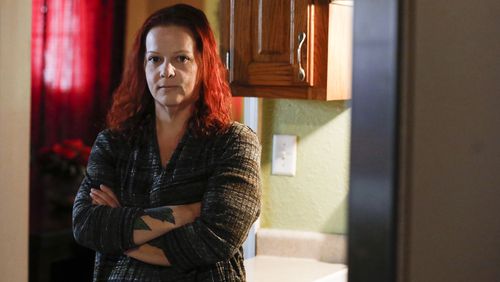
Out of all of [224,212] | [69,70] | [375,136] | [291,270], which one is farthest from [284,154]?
[69,70]

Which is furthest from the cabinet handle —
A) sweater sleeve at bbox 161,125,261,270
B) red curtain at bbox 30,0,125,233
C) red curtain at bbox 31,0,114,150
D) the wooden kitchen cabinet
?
red curtain at bbox 31,0,114,150

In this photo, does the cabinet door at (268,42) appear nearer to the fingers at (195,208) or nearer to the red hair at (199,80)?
the red hair at (199,80)

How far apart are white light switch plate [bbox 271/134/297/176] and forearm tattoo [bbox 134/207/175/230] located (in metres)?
0.79

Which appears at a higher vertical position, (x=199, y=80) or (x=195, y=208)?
(x=199, y=80)

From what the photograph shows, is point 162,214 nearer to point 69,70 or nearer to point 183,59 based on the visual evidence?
point 183,59

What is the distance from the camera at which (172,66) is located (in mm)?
1771

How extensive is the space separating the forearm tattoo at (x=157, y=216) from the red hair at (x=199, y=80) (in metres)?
0.20

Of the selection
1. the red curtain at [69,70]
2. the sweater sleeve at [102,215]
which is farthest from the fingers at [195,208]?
the red curtain at [69,70]

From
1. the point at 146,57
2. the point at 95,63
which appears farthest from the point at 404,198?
the point at 95,63

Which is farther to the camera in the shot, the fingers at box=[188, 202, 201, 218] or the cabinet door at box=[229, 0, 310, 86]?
the cabinet door at box=[229, 0, 310, 86]

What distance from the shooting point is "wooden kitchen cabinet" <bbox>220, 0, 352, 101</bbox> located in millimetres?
2105

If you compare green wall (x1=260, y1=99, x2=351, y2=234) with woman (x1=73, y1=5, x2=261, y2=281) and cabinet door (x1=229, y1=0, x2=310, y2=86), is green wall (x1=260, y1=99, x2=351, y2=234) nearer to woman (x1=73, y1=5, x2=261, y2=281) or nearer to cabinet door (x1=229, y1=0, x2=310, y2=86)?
cabinet door (x1=229, y1=0, x2=310, y2=86)

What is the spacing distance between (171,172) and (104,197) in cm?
16

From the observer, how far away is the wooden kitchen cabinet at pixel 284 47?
2.11m
